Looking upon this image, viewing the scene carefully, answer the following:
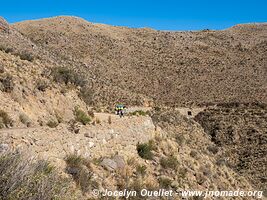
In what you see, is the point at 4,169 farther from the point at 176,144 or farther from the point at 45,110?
the point at 176,144

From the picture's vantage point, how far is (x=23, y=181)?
688cm

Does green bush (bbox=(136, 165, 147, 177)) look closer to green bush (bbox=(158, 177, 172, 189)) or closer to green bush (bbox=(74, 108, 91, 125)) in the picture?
green bush (bbox=(158, 177, 172, 189))

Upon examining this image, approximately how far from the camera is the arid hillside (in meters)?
60.4

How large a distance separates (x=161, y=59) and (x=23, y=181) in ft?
233

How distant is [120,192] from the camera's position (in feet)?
40.4

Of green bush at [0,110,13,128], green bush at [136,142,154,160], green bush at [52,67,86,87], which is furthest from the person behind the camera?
green bush at [52,67,86,87]

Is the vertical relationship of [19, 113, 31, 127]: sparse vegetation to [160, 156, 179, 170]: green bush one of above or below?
above

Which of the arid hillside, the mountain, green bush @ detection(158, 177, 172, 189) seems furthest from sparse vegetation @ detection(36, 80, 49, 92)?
the arid hillside

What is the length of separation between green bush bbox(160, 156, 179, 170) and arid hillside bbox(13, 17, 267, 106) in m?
28.9

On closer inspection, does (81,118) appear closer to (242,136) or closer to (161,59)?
(242,136)

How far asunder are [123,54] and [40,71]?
2260 inches

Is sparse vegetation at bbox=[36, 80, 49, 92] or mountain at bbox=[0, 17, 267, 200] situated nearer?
mountain at bbox=[0, 17, 267, 200]

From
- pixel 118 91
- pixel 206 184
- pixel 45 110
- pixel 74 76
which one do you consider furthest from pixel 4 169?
pixel 118 91

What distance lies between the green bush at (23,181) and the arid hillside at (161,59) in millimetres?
38277
